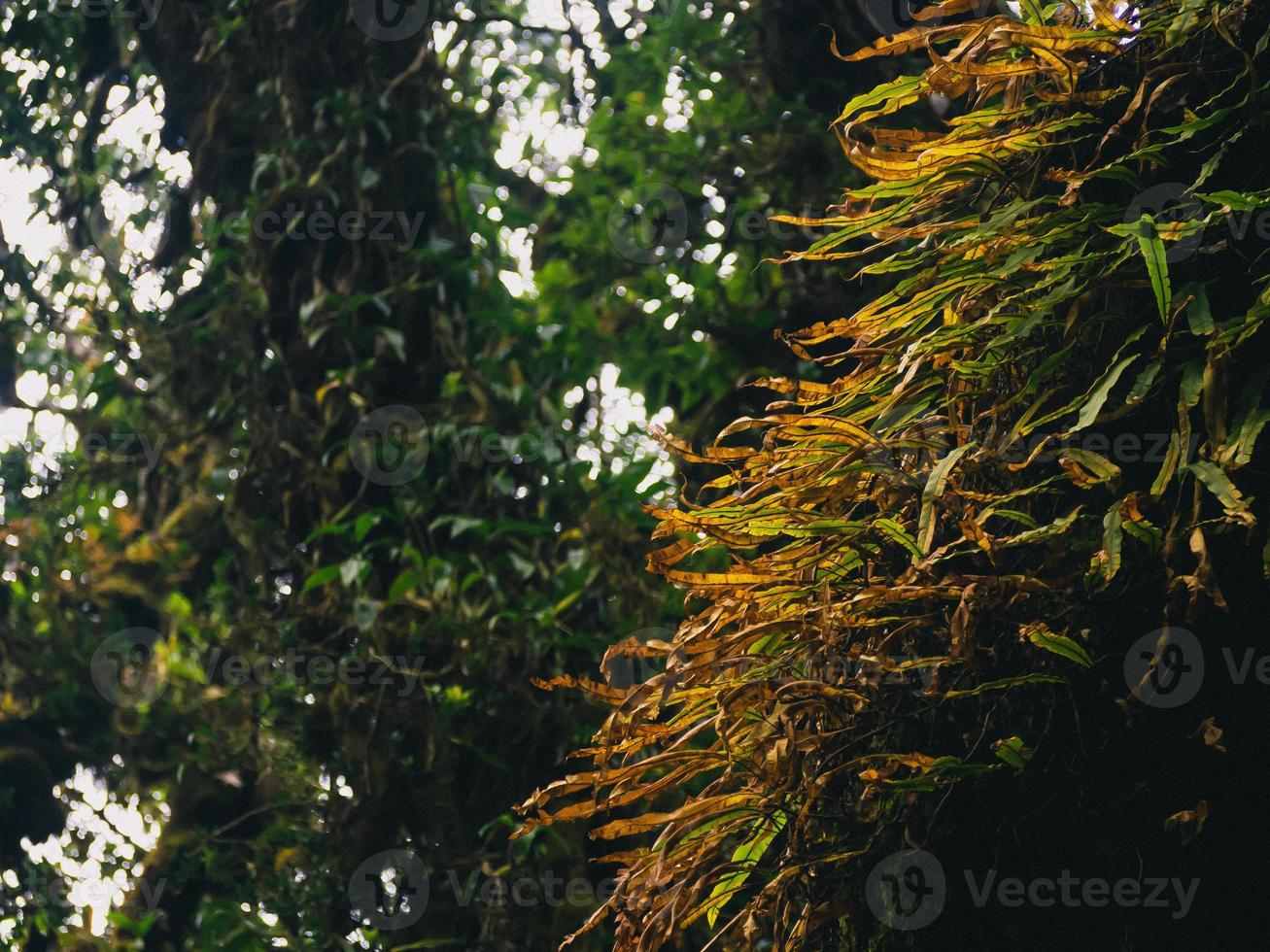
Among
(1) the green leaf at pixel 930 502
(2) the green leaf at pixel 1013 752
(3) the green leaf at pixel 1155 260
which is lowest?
(2) the green leaf at pixel 1013 752

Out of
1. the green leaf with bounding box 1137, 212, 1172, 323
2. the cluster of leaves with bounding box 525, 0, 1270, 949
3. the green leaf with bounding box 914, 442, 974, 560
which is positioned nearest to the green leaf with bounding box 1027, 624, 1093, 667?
the cluster of leaves with bounding box 525, 0, 1270, 949

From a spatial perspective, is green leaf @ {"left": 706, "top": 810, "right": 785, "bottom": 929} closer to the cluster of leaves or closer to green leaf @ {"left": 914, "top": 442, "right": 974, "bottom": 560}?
the cluster of leaves

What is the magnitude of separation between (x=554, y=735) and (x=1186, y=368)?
1.59m

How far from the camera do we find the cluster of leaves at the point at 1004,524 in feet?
2.90

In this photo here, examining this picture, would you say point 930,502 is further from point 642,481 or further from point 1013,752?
point 642,481

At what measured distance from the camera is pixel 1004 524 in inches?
39.4

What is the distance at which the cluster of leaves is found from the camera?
88cm

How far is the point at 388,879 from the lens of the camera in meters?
2.29

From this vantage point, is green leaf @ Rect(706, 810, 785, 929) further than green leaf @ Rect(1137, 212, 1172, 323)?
Yes

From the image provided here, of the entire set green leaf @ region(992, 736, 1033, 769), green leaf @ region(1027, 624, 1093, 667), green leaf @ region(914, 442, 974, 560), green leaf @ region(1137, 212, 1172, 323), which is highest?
green leaf @ region(1137, 212, 1172, 323)

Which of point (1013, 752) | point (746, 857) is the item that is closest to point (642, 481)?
point (746, 857)

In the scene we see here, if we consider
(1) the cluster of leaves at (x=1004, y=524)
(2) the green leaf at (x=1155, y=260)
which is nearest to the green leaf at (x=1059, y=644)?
(1) the cluster of leaves at (x=1004, y=524)

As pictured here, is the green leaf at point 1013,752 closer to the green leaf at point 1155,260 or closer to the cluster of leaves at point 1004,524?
the cluster of leaves at point 1004,524

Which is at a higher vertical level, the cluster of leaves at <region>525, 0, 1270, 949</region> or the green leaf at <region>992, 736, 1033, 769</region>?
the cluster of leaves at <region>525, 0, 1270, 949</region>
